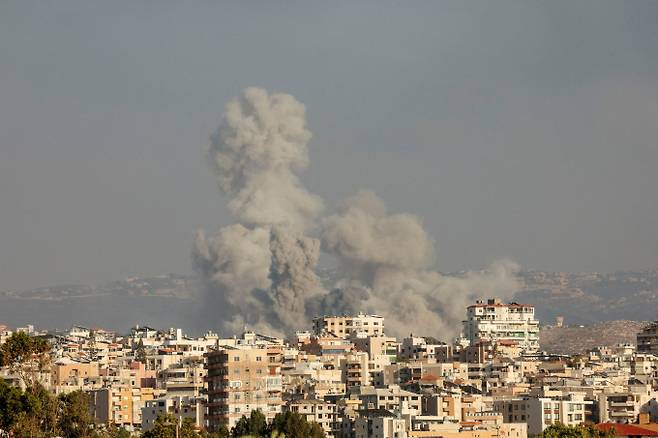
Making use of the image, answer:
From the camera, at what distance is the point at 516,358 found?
140 m

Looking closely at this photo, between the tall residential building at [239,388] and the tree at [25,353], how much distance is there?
1275 centimetres

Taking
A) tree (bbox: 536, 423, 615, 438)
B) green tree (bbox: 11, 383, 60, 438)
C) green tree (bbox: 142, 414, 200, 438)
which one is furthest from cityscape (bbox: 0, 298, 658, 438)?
tree (bbox: 536, 423, 615, 438)

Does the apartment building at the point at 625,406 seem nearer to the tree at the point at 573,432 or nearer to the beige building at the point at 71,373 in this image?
the tree at the point at 573,432

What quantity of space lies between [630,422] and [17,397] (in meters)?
41.3

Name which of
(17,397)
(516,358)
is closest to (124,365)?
(516,358)

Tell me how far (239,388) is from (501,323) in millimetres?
Answer: 85375

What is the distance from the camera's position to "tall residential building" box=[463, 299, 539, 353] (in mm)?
170375

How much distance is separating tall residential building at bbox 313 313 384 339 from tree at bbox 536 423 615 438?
66.8m

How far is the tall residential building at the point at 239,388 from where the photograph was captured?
297ft

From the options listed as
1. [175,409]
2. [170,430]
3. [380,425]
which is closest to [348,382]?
[175,409]

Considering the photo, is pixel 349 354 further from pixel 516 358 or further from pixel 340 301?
pixel 340 301

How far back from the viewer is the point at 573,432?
8706cm

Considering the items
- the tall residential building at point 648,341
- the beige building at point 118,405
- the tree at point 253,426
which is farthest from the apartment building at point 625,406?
the tall residential building at point 648,341

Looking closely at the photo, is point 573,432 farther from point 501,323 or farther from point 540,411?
point 501,323
